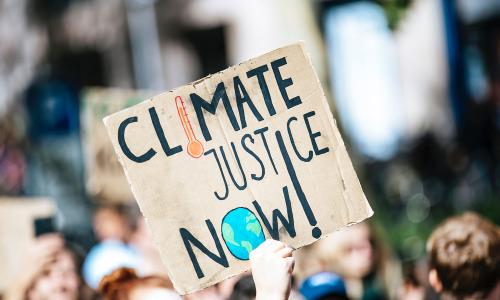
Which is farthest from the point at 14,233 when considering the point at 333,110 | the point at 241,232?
the point at 333,110

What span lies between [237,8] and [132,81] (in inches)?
92.0

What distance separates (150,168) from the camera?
12.4 feet

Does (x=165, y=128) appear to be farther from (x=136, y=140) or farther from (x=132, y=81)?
(x=132, y=81)

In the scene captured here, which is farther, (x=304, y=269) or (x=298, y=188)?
(x=304, y=269)

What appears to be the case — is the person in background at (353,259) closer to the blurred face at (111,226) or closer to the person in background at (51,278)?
the person in background at (51,278)

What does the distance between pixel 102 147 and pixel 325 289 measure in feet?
11.9

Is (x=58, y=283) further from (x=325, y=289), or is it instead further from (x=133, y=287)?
(x=133, y=287)

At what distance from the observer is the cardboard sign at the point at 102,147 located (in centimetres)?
827

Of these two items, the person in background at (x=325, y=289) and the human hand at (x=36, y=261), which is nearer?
the person in background at (x=325, y=289)

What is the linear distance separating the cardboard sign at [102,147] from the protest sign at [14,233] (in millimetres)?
1626

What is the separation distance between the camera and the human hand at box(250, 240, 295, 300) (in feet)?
11.0

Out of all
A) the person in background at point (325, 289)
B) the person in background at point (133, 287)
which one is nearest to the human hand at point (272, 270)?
the person in background at point (133, 287)

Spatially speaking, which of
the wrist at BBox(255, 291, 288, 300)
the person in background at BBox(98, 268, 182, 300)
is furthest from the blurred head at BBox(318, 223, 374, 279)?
the wrist at BBox(255, 291, 288, 300)

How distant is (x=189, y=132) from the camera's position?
3.85 meters
